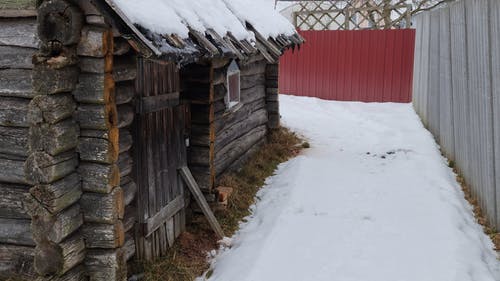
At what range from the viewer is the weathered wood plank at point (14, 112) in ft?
12.8

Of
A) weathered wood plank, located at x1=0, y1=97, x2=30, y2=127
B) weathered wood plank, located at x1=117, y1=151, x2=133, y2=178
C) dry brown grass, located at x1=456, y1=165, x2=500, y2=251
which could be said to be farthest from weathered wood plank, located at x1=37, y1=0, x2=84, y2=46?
dry brown grass, located at x1=456, y1=165, x2=500, y2=251

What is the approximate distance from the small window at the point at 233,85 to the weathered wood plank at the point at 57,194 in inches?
134

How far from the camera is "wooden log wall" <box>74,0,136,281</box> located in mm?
3781

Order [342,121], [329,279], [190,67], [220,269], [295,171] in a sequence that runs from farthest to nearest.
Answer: [342,121] → [295,171] → [190,67] → [220,269] → [329,279]

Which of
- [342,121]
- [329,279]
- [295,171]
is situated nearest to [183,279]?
[329,279]

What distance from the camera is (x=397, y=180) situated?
771 cm

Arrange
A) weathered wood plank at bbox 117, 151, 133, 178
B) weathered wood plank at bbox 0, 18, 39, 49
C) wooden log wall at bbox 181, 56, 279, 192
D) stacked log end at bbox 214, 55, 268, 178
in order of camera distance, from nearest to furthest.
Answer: weathered wood plank at bbox 0, 18, 39, 49, weathered wood plank at bbox 117, 151, 133, 178, wooden log wall at bbox 181, 56, 279, 192, stacked log end at bbox 214, 55, 268, 178

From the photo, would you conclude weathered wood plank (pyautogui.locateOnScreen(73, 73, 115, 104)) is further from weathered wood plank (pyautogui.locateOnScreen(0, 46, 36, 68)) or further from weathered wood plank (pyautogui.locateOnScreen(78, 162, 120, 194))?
weathered wood plank (pyautogui.locateOnScreen(78, 162, 120, 194))

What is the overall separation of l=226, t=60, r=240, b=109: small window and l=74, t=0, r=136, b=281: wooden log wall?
288cm

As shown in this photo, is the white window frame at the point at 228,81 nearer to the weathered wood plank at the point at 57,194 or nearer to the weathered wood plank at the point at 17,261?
the weathered wood plank at the point at 57,194

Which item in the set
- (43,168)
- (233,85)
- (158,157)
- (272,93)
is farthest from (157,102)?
(272,93)

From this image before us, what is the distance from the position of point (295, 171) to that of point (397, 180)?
62.8 inches

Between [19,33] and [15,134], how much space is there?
0.77 m

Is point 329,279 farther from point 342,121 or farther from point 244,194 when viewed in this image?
point 342,121
